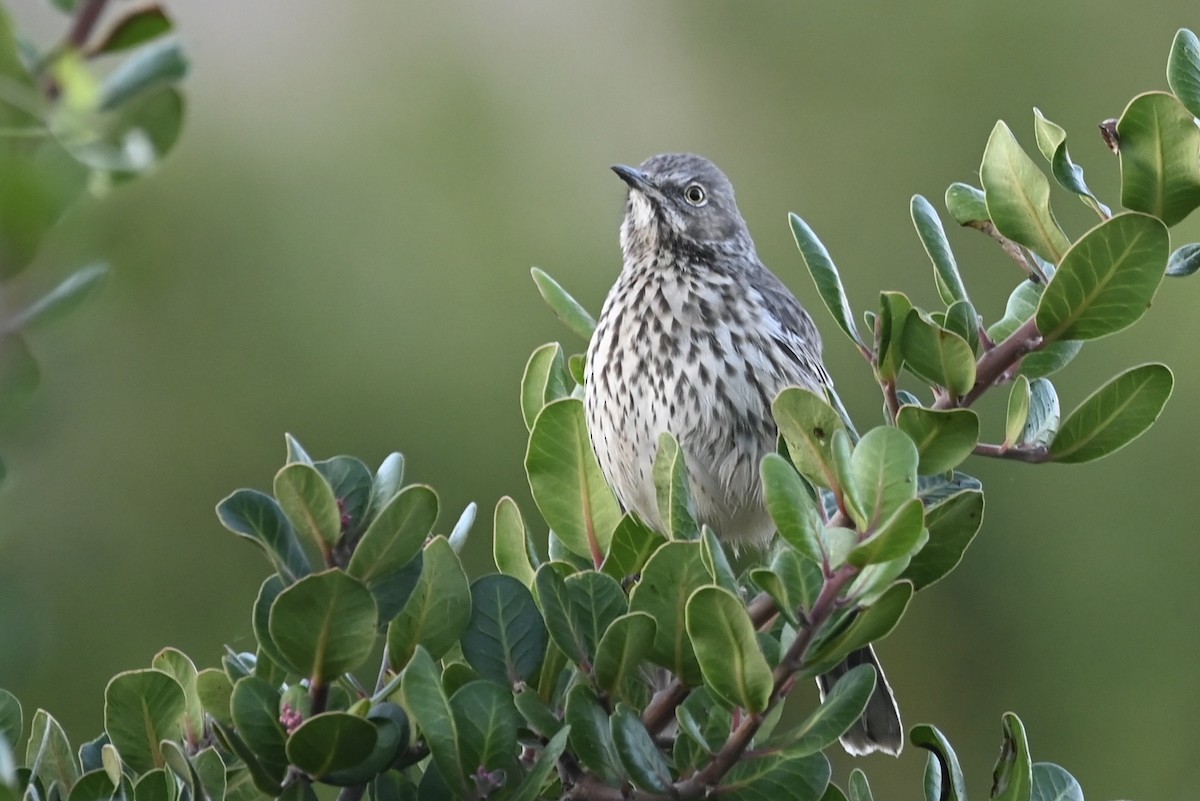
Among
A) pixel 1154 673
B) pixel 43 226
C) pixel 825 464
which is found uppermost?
pixel 43 226

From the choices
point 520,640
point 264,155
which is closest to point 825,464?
point 520,640

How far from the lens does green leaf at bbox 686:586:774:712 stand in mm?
1924

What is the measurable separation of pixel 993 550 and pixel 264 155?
4.71 m

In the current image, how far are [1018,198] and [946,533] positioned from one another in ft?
1.85

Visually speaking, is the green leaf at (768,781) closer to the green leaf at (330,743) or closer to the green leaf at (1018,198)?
the green leaf at (330,743)

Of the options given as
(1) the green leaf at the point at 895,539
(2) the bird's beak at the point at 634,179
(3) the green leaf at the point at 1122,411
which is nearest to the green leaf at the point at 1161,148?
(3) the green leaf at the point at 1122,411

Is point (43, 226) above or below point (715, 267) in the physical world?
above

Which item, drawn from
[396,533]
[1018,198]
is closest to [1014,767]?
[1018,198]

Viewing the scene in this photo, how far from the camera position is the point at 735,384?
13.9ft

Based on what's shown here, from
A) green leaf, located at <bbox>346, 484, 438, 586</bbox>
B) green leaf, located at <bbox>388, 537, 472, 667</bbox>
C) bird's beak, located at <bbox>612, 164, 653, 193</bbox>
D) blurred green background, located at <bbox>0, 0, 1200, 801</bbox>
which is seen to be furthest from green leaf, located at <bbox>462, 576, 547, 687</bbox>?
blurred green background, located at <bbox>0, 0, 1200, 801</bbox>

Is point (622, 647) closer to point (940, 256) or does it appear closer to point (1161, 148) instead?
point (940, 256)

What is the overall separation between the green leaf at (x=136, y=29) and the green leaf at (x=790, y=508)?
3.22 ft

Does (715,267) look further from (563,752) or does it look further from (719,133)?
(719,133)

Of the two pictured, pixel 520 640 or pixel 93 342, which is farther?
pixel 520 640
